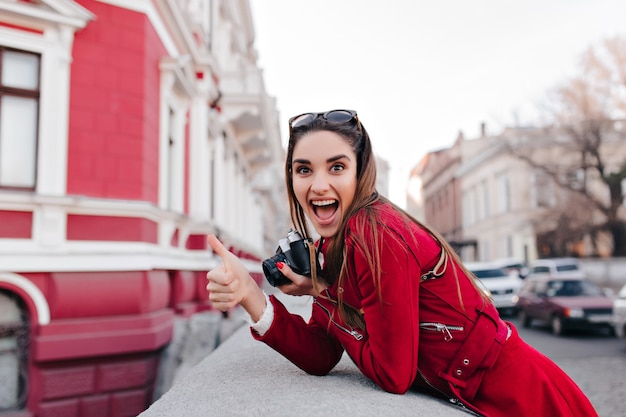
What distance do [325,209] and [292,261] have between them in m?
0.25

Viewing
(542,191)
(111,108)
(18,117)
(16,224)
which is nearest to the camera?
(16,224)

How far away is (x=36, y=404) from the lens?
19.2 feet

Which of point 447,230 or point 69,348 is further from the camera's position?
point 447,230

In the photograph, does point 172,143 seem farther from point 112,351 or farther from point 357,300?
point 357,300

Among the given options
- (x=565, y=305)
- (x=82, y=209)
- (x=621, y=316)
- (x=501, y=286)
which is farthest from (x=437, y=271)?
(x=501, y=286)

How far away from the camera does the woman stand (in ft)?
5.94

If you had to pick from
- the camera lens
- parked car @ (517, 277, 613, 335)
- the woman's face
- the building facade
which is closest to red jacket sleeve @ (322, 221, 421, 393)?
the woman's face

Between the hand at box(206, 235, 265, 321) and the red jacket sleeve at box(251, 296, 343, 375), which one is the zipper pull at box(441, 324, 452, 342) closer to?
the red jacket sleeve at box(251, 296, 343, 375)

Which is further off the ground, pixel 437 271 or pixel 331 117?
pixel 331 117

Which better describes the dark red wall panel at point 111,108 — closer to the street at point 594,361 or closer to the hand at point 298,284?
the hand at point 298,284

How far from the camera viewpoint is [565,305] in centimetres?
1323

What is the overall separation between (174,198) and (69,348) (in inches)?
130

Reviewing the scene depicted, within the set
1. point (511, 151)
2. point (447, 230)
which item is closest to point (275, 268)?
point (511, 151)

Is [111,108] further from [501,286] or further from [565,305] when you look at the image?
[501,286]
